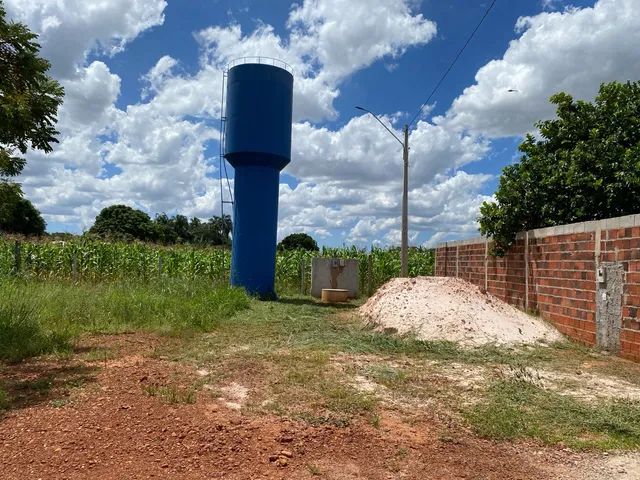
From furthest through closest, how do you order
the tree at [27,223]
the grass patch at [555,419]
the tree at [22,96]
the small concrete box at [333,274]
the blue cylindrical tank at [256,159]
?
the tree at [27,223]
the small concrete box at [333,274]
the blue cylindrical tank at [256,159]
the tree at [22,96]
the grass patch at [555,419]

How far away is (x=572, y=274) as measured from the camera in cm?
968

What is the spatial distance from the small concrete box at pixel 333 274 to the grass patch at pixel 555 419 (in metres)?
13.1

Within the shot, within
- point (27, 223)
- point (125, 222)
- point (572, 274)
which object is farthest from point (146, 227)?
point (572, 274)

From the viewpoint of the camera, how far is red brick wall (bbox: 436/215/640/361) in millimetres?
7980

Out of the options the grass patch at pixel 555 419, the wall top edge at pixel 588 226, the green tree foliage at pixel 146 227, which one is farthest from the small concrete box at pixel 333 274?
the green tree foliage at pixel 146 227

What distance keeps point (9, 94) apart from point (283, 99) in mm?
11135

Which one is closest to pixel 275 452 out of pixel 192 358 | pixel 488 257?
pixel 192 358

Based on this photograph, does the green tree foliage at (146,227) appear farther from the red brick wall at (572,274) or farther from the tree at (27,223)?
the red brick wall at (572,274)

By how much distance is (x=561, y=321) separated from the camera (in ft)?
33.0

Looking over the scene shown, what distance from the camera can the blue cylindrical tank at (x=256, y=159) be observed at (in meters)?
16.7

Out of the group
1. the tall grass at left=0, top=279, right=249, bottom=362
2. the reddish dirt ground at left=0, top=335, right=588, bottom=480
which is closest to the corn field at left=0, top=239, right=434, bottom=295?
the tall grass at left=0, top=279, right=249, bottom=362

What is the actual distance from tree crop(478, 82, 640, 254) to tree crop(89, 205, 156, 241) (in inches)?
1899

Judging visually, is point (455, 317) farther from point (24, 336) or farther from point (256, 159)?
point (256, 159)

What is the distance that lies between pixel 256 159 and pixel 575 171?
948 cm
